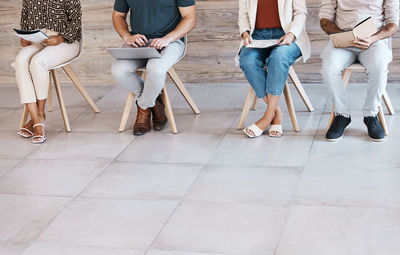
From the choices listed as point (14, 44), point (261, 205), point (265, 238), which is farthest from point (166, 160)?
point (14, 44)

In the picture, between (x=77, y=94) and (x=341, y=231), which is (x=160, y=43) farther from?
(x=341, y=231)

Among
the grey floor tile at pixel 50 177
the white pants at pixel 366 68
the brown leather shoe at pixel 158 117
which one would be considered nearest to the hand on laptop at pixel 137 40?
the brown leather shoe at pixel 158 117

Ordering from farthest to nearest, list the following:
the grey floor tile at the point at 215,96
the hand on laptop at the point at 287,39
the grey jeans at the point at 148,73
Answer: the grey floor tile at the point at 215,96
the grey jeans at the point at 148,73
the hand on laptop at the point at 287,39

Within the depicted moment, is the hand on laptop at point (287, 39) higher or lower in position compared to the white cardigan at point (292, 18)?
lower

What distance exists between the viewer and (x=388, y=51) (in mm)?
3891

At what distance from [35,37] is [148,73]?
772 millimetres

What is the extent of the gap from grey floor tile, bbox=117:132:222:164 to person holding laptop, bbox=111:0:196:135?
162 mm

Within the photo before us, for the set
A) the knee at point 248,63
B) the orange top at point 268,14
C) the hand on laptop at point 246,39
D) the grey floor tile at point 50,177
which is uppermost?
the orange top at point 268,14

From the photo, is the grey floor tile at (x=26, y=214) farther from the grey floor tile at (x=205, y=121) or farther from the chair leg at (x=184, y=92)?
the chair leg at (x=184, y=92)

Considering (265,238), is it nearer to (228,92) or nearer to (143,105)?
(143,105)

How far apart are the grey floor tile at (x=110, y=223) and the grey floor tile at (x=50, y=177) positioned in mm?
230

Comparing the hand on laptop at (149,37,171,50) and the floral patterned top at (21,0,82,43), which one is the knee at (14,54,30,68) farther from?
the hand on laptop at (149,37,171,50)

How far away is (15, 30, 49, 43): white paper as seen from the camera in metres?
4.14

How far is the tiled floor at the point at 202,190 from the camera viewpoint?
2.84m
